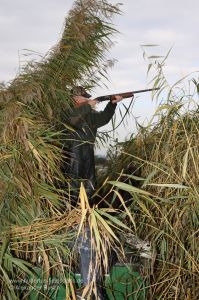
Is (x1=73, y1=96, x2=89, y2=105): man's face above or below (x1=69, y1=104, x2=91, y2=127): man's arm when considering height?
above

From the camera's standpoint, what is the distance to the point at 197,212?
2680 mm

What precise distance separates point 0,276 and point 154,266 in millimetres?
837

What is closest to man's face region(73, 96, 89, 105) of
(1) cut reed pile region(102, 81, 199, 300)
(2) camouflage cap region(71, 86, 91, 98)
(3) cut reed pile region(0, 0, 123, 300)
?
(2) camouflage cap region(71, 86, 91, 98)

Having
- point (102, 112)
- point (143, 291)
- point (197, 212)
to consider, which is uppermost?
point (102, 112)

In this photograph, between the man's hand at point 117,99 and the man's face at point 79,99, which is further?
the man's hand at point 117,99

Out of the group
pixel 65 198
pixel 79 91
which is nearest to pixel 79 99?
pixel 79 91

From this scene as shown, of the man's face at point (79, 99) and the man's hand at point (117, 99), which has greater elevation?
the man's hand at point (117, 99)

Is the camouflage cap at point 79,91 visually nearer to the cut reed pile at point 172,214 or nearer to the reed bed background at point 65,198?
the reed bed background at point 65,198

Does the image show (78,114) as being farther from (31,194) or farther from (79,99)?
(31,194)

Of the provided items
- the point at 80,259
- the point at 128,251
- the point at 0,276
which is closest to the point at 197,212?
the point at 128,251

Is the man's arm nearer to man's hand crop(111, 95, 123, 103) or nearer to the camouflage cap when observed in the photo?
the camouflage cap

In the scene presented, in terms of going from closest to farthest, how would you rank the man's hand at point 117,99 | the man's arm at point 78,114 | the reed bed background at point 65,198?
1. the reed bed background at point 65,198
2. the man's arm at point 78,114
3. the man's hand at point 117,99

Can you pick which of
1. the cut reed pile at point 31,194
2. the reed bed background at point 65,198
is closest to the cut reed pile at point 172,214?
the reed bed background at point 65,198

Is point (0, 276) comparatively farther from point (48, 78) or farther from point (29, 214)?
point (48, 78)
